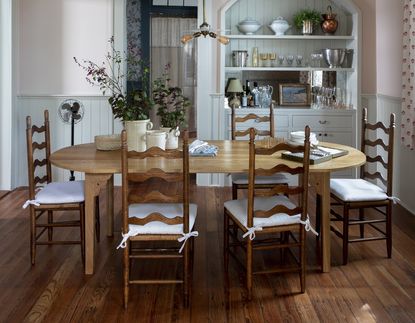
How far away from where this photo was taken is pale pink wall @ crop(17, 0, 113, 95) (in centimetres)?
581

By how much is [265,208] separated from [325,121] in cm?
306

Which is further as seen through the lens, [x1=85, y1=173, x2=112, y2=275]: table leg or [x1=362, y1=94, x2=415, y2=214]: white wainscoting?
[x1=362, y1=94, x2=415, y2=214]: white wainscoting

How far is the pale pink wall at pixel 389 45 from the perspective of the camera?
17.0 ft

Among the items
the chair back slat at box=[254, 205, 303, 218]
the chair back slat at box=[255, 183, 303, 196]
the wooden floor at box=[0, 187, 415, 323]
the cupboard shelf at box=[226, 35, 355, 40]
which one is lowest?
the wooden floor at box=[0, 187, 415, 323]

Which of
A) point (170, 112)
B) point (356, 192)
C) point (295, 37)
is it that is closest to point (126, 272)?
point (170, 112)

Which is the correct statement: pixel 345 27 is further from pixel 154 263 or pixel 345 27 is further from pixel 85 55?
pixel 154 263

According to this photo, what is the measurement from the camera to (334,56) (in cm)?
608

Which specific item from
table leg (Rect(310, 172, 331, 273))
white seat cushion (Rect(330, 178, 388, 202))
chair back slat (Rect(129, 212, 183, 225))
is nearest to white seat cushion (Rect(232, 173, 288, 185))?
white seat cushion (Rect(330, 178, 388, 202))

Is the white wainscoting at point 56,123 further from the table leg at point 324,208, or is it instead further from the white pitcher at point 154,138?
the table leg at point 324,208

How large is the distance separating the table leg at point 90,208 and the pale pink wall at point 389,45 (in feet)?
10.3

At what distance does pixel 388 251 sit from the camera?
369 centimetres

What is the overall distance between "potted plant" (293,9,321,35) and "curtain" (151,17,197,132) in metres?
2.59

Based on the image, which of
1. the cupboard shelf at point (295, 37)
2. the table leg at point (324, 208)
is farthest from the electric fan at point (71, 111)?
the table leg at point (324, 208)

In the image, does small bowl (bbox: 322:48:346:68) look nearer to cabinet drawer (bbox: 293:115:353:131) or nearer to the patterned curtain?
cabinet drawer (bbox: 293:115:353:131)
